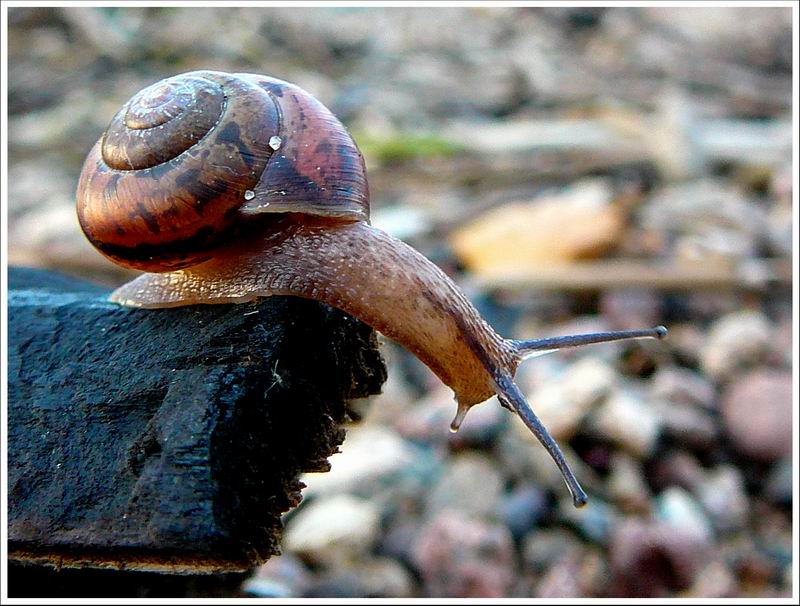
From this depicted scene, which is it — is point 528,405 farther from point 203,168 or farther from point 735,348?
point 735,348

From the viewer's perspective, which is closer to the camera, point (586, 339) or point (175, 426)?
point (175, 426)

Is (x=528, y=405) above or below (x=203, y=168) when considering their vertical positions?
below

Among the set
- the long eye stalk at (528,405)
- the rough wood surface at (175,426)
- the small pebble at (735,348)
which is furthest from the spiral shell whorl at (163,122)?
the small pebble at (735,348)

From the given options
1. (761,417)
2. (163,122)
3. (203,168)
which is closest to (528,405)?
(203,168)

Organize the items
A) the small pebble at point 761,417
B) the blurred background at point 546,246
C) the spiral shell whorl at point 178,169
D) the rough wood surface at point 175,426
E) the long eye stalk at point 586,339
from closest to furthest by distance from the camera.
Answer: the rough wood surface at point 175,426, the spiral shell whorl at point 178,169, the long eye stalk at point 586,339, the blurred background at point 546,246, the small pebble at point 761,417

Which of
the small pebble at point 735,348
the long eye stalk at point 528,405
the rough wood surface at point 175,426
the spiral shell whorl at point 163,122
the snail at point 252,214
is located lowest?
the small pebble at point 735,348

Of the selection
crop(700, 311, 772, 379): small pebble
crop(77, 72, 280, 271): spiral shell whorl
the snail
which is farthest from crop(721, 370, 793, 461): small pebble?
crop(77, 72, 280, 271): spiral shell whorl

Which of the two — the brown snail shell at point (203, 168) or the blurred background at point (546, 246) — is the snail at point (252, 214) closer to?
the brown snail shell at point (203, 168)
